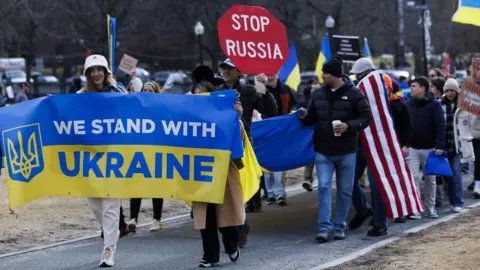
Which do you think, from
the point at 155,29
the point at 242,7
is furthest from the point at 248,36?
the point at 155,29

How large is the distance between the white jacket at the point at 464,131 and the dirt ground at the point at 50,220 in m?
3.56

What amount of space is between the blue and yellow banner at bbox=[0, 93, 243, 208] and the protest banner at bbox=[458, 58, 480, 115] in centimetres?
380

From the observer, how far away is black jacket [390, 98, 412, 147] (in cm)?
1137

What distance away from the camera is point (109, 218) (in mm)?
9023

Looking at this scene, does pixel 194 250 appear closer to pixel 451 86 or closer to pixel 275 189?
pixel 275 189

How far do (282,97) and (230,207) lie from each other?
6.32 m

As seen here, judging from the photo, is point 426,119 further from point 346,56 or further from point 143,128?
point 346,56

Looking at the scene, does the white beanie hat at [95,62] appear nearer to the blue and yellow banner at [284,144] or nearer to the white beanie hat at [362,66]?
the blue and yellow banner at [284,144]

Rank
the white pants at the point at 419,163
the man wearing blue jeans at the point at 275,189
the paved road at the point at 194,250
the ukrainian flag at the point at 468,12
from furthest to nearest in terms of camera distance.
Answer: the man wearing blue jeans at the point at 275,189 < the white pants at the point at 419,163 < the ukrainian flag at the point at 468,12 < the paved road at the point at 194,250

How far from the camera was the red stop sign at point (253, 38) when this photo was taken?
11.2 metres

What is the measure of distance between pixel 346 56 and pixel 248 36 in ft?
31.7

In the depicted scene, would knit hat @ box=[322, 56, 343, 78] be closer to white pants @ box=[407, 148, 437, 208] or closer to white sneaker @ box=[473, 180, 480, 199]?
white pants @ box=[407, 148, 437, 208]

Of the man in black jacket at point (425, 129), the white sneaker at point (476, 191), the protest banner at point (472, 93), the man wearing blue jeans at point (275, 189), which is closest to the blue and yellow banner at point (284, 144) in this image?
the man in black jacket at point (425, 129)

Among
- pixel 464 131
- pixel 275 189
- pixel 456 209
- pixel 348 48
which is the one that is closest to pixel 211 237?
pixel 456 209
